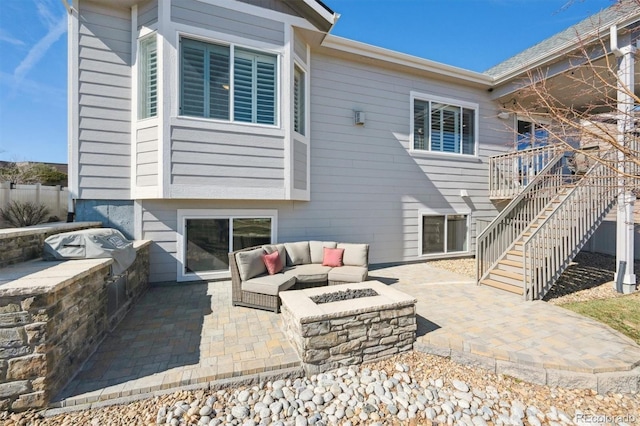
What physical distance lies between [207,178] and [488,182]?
349 inches

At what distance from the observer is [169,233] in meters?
6.08

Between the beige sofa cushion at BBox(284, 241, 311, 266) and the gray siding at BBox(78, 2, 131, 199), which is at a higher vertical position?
the gray siding at BBox(78, 2, 131, 199)

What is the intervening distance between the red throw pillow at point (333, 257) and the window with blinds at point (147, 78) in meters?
4.72

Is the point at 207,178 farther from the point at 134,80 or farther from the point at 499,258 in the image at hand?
the point at 499,258

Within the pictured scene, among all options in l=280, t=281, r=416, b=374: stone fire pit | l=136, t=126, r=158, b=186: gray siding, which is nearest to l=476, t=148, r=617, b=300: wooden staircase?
l=280, t=281, r=416, b=374: stone fire pit

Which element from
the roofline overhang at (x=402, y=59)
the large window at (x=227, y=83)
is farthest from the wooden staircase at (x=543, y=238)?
the large window at (x=227, y=83)

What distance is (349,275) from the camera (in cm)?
541

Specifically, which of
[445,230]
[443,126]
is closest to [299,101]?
[443,126]

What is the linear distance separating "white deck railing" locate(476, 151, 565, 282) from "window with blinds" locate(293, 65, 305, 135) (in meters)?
5.01

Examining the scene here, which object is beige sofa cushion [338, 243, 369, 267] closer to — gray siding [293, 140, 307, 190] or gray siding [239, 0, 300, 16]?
gray siding [293, 140, 307, 190]

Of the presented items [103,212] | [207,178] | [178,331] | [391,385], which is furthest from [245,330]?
[103,212]

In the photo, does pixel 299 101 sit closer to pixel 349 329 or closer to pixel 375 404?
pixel 349 329

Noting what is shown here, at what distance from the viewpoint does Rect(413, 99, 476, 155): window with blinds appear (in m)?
8.44

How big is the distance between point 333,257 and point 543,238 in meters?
→ 4.19
